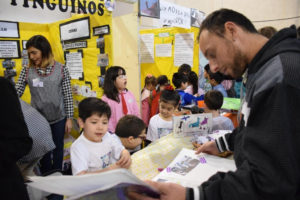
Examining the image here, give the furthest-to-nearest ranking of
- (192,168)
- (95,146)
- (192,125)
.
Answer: (192,125)
(95,146)
(192,168)

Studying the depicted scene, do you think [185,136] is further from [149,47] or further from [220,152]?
[149,47]

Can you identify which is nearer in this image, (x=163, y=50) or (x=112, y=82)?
(x=112, y=82)

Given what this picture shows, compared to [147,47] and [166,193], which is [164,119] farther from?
[147,47]

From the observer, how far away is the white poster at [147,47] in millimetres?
4543

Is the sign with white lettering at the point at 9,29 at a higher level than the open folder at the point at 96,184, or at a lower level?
higher

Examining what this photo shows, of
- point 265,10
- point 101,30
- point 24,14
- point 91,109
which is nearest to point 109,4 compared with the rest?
point 101,30

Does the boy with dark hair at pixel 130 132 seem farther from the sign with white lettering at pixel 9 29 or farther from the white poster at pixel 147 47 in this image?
the white poster at pixel 147 47

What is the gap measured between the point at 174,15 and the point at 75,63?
1.76m

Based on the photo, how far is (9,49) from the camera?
11.2ft

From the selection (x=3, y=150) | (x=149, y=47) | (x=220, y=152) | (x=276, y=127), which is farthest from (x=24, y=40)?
(x=276, y=127)

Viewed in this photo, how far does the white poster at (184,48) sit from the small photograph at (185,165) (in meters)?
3.24

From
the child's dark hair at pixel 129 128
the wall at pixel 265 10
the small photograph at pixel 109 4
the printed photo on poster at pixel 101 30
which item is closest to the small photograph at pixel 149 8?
the small photograph at pixel 109 4

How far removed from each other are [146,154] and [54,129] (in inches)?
66.2

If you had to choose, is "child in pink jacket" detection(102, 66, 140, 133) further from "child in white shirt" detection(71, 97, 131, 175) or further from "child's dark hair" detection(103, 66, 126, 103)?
"child in white shirt" detection(71, 97, 131, 175)
